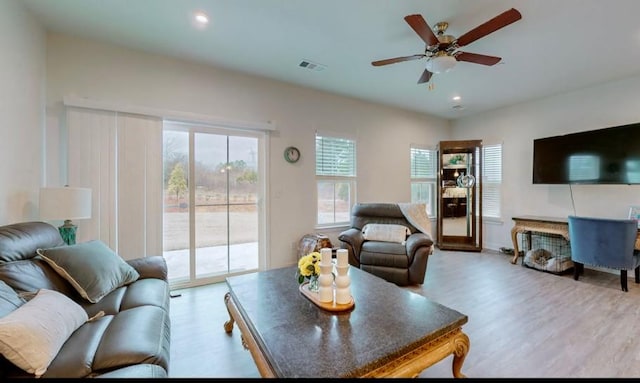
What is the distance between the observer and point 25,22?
2145mm

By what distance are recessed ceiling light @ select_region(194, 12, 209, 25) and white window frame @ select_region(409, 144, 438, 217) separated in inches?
160

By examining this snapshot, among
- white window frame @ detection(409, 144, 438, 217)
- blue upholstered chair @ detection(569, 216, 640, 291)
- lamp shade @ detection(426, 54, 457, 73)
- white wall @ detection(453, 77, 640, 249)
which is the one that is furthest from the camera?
white window frame @ detection(409, 144, 438, 217)

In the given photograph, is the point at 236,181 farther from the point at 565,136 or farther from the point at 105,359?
the point at 565,136

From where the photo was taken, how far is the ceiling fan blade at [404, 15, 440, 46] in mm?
1823

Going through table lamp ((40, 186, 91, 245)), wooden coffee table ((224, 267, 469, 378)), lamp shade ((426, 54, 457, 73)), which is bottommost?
wooden coffee table ((224, 267, 469, 378))

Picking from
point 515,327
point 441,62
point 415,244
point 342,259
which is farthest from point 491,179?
point 342,259

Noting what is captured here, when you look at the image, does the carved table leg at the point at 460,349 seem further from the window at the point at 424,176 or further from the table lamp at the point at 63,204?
the window at the point at 424,176

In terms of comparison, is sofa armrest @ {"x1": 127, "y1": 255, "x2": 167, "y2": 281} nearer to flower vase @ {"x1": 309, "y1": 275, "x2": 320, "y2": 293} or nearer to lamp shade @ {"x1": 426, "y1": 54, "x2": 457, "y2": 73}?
flower vase @ {"x1": 309, "y1": 275, "x2": 320, "y2": 293}

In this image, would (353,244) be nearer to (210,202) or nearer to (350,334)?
(210,202)

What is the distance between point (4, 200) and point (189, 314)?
165 cm

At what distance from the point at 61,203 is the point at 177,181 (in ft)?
3.70

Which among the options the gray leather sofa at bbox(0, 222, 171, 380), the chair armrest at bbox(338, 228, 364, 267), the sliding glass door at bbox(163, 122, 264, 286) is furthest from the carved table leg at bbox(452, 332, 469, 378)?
the sliding glass door at bbox(163, 122, 264, 286)

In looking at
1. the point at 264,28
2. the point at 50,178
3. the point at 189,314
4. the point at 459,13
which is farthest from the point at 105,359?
the point at 459,13

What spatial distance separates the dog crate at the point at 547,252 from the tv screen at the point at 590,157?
935mm
